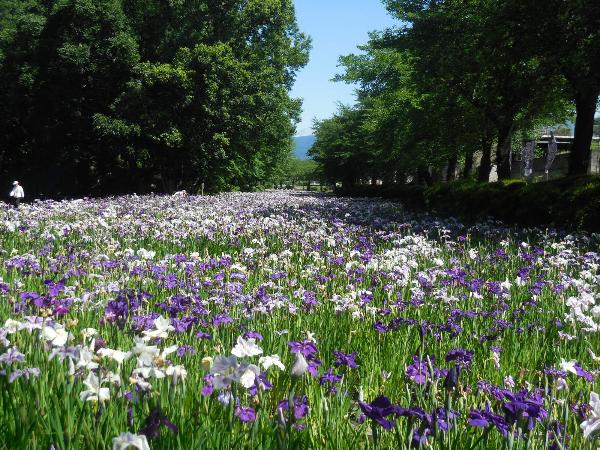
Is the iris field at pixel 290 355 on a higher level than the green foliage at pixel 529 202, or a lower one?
lower

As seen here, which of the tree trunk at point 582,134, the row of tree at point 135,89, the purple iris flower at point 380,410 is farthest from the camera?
the row of tree at point 135,89

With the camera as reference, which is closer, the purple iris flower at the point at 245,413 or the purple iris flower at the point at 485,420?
the purple iris flower at the point at 485,420

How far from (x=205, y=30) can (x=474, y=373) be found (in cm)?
3375

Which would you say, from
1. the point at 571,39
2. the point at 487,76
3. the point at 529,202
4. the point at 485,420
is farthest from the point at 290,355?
the point at 487,76

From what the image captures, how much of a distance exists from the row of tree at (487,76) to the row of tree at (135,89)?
8943 millimetres

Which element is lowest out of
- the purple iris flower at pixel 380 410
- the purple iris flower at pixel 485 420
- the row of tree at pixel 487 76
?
the purple iris flower at pixel 485 420

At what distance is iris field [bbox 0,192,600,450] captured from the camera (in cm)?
206

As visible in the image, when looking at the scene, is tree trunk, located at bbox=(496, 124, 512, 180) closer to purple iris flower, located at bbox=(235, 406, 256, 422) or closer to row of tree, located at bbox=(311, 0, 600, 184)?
row of tree, located at bbox=(311, 0, 600, 184)

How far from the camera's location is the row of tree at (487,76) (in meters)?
16.1

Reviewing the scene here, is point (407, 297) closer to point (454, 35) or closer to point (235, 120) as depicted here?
point (454, 35)

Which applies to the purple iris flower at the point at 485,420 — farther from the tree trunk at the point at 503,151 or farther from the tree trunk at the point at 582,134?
the tree trunk at the point at 503,151

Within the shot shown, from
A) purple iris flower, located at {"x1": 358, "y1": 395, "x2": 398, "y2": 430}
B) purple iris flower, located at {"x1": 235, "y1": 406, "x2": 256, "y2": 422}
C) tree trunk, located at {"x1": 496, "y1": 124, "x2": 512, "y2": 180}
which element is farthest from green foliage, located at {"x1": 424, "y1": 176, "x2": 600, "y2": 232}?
purple iris flower, located at {"x1": 358, "y1": 395, "x2": 398, "y2": 430}

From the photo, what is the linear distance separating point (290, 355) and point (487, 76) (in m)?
21.8

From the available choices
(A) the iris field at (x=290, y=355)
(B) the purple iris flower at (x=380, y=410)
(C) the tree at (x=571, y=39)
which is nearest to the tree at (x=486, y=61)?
(C) the tree at (x=571, y=39)
